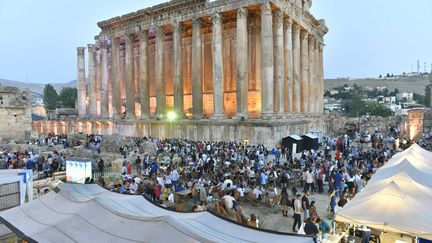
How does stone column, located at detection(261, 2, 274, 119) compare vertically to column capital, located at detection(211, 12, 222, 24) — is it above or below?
below

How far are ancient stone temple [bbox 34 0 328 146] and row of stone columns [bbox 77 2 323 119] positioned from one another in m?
0.10

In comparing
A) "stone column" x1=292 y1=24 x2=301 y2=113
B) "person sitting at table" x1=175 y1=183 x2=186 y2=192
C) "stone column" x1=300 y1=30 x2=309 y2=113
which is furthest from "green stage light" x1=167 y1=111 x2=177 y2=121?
"person sitting at table" x1=175 y1=183 x2=186 y2=192

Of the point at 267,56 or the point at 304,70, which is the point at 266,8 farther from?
the point at 304,70

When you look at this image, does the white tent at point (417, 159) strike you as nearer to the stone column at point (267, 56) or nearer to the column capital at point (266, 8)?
the stone column at point (267, 56)

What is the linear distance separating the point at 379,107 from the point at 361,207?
7953 centimetres

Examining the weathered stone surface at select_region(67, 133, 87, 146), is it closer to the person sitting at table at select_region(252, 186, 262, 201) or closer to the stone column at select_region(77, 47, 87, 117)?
the stone column at select_region(77, 47, 87, 117)

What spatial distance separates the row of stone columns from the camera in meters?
29.5

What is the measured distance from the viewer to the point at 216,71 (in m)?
30.7

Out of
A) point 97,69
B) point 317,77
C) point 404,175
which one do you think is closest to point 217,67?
point 317,77

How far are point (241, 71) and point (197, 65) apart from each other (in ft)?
18.0

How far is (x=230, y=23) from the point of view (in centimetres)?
3575

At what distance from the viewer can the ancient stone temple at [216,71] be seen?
29.5 metres

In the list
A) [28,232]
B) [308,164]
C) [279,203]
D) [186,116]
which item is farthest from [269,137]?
[28,232]

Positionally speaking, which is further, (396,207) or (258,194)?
(258,194)
